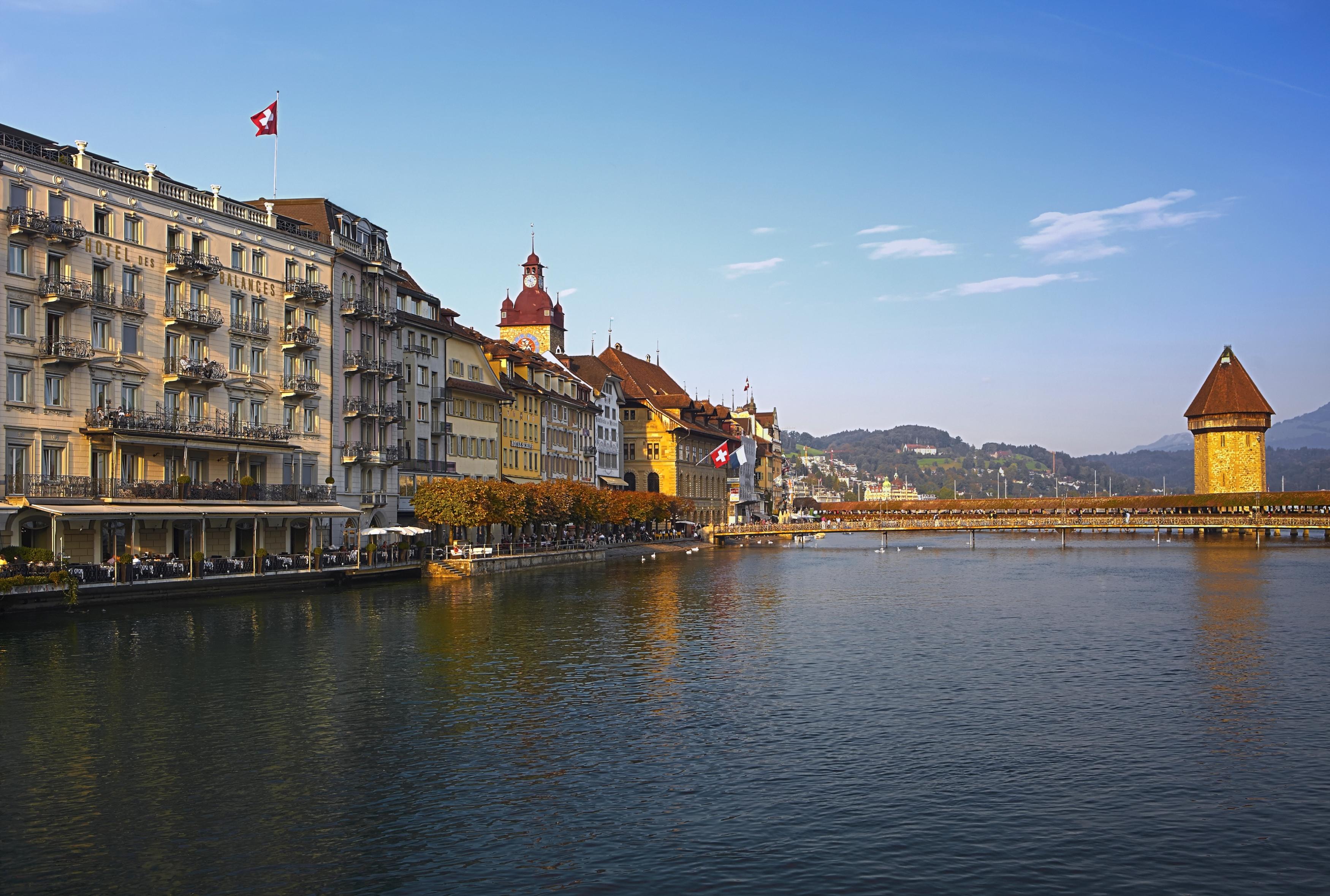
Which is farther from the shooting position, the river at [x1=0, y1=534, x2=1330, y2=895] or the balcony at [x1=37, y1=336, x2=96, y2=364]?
the balcony at [x1=37, y1=336, x2=96, y2=364]

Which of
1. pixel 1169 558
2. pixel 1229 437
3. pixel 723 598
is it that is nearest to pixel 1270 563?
pixel 1169 558

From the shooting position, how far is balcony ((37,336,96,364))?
58750 mm

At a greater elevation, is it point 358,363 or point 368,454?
point 358,363

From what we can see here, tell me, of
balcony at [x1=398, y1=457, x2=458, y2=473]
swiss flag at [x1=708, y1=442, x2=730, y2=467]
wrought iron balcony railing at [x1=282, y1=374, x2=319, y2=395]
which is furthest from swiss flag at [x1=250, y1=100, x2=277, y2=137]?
swiss flag at [x1=708, y1=442, x2=730, y2=467]

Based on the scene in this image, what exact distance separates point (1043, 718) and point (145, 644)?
3080 centimetres

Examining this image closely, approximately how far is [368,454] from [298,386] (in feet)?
31.3

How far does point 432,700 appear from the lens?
34531mm

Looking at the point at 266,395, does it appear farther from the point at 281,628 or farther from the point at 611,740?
the point at 611,740

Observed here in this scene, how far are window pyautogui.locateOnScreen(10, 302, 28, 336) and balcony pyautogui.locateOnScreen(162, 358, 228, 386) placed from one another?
8673mm

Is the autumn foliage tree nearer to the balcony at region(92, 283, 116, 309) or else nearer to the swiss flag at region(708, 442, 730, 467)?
the swiss flag at region(708, 442, 730, 467)

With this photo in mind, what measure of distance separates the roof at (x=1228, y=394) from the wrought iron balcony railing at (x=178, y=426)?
138 meters

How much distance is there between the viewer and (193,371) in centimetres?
6750

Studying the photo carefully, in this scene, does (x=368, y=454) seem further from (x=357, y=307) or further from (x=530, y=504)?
(x=530, y=504)

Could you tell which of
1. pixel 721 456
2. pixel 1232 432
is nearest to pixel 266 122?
pixel 721 456
